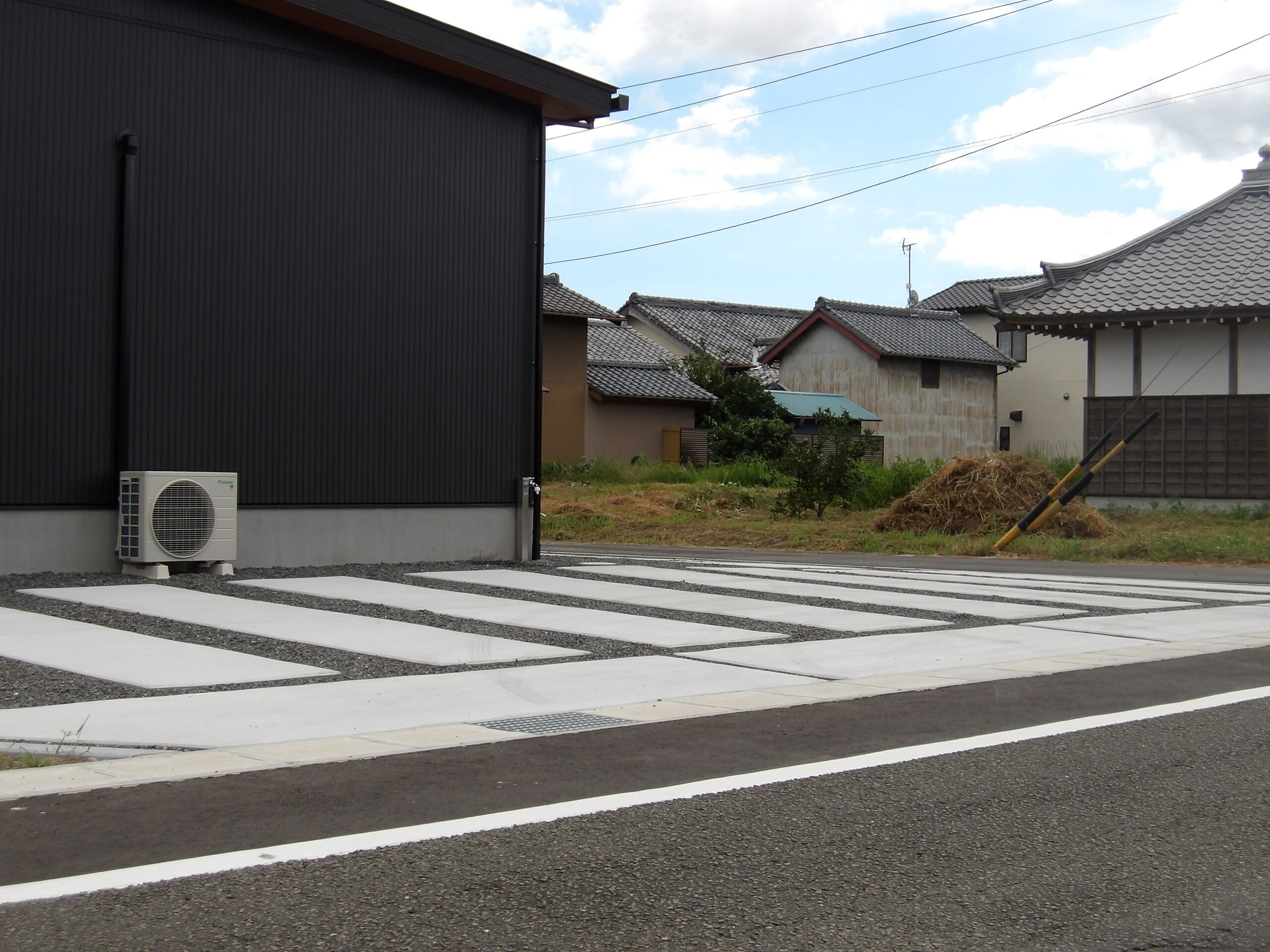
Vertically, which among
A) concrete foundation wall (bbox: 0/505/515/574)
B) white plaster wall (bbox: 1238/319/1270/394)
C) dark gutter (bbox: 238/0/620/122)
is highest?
dark gutter (bbox: 238/0/620/122)

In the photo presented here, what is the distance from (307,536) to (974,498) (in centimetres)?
1178

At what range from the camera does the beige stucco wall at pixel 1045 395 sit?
146ft

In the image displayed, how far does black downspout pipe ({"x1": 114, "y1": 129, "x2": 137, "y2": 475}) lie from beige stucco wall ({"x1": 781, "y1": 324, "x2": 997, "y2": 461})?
3226cm

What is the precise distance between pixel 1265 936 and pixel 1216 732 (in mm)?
2743

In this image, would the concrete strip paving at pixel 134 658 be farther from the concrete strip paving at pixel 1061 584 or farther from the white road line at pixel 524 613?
the concrete strip paving at pixel 1061 584

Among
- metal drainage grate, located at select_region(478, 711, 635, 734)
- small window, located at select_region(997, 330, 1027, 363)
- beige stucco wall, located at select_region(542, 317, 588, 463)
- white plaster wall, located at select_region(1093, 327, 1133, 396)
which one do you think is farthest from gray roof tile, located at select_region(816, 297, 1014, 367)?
metal drainage grate, located at select_region(478, 711, 635, 734)

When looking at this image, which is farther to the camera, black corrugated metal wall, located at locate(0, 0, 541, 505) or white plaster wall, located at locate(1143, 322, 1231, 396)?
white plaster wall, located at locate(1143, 322, 1231, 396)

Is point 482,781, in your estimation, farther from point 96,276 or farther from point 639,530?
point 639,530

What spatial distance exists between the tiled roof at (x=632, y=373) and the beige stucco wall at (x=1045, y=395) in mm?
12750

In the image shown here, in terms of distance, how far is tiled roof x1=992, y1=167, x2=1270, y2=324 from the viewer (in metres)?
21.5

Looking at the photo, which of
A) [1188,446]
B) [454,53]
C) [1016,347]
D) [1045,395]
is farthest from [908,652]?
[1016,347]

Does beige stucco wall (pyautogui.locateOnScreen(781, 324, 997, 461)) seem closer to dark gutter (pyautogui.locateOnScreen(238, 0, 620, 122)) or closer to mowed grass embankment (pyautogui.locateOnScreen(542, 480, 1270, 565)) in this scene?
mowed grass embankment (pyautogui.locateOnScreen(542, 480, 1270, 565))

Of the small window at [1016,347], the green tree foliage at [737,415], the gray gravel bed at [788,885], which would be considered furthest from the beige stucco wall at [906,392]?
the gray gravel bed at [788,885]

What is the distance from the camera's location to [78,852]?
→ 4.02 meters
